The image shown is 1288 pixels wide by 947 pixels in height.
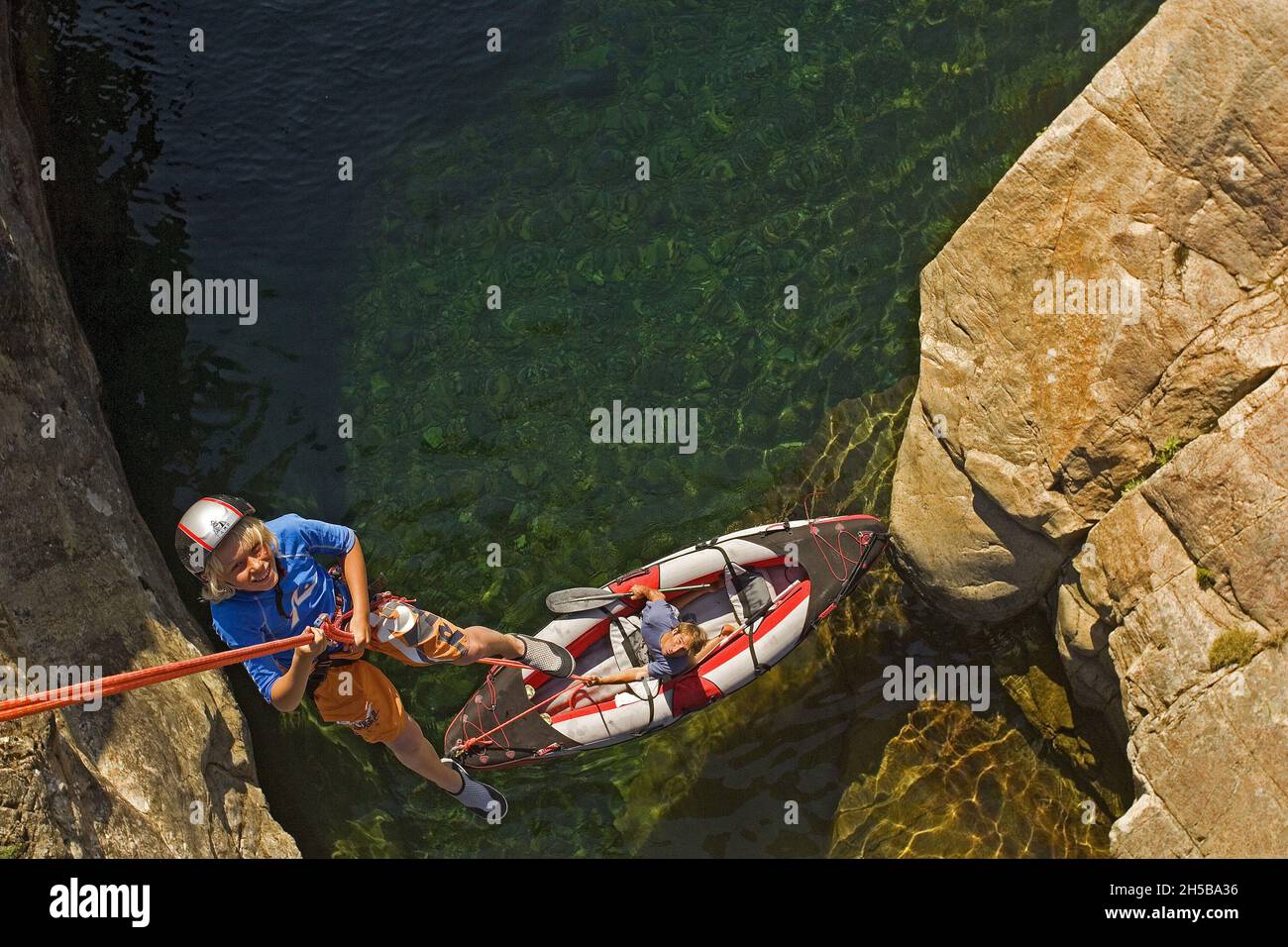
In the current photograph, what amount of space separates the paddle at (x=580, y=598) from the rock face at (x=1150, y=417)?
292 cm

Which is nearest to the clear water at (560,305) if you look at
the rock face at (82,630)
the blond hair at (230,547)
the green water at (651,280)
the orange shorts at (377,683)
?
the green water at (651,280)

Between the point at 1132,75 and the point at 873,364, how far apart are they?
3.49 m

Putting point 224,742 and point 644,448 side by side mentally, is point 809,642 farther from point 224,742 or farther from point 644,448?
point 224,742

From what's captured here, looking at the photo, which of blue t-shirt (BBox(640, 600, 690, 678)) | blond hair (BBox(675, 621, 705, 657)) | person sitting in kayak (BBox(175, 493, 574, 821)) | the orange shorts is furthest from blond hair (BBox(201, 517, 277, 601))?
blond hair (BBox(675, 621, 705, 657))

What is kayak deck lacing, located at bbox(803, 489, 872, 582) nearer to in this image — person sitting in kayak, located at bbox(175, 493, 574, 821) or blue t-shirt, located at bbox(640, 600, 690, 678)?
blue t-shirt, located at bbox(640, 600, 690, 678)

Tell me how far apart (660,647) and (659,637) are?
3.5 inches

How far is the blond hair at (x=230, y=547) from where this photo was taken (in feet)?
20.1

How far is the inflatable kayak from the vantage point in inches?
375

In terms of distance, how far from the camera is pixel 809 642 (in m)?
10.3

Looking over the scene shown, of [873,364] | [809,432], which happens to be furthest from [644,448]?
[873,364]

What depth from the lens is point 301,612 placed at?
22.3 feet

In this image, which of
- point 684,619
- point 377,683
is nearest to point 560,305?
point 684,619

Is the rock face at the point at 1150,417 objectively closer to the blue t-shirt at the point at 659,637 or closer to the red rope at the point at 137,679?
the blue t-shirt at the point at 659,637

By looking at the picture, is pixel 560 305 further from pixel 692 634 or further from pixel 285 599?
pixel 285 599
